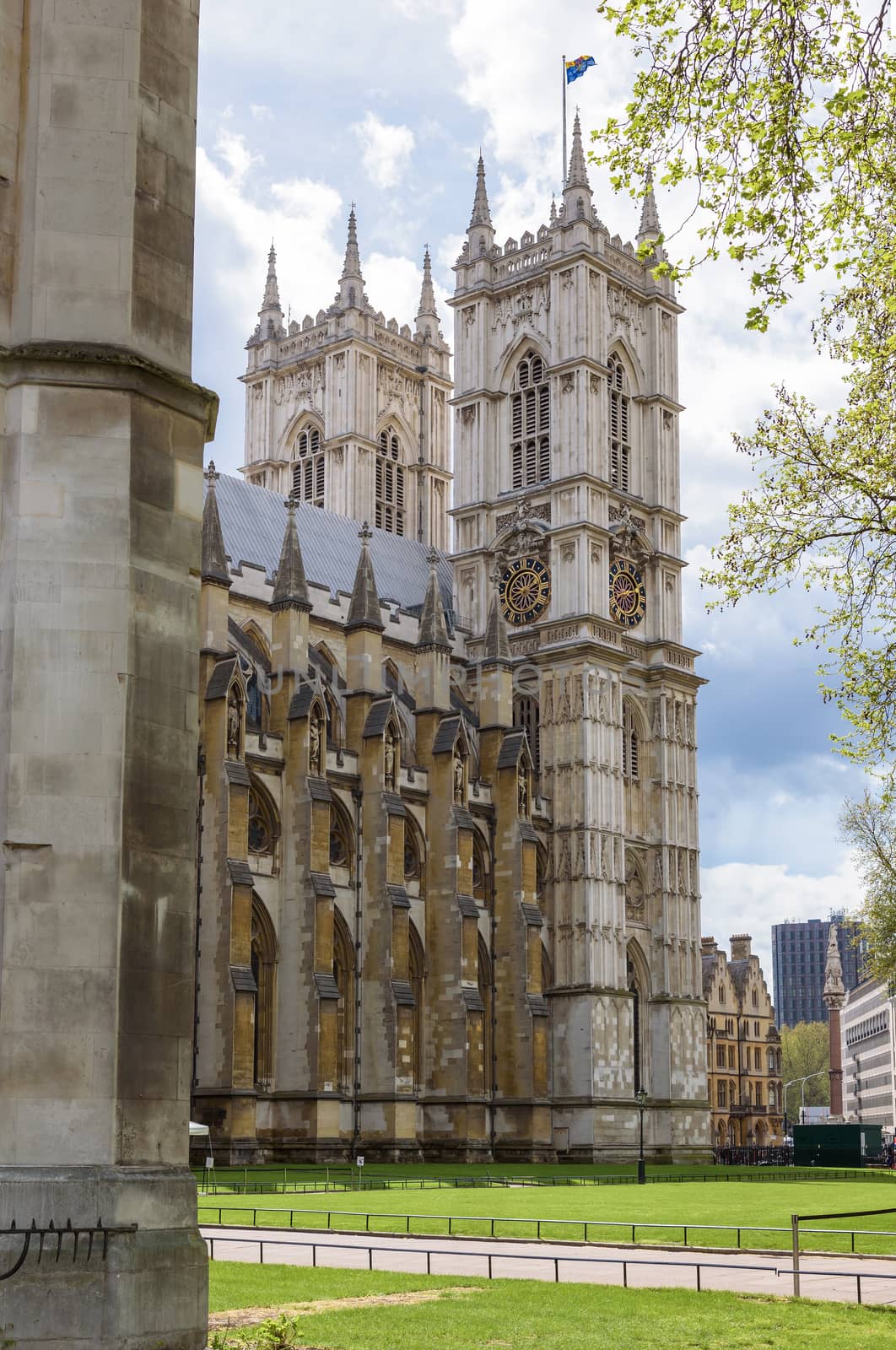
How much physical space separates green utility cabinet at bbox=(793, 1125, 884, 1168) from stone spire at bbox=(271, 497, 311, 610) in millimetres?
32575

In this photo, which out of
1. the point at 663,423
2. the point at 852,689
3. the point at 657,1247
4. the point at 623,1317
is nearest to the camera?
the point at 623,1317

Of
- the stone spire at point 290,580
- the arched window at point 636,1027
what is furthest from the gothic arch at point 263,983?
the arched window at point 636,1027

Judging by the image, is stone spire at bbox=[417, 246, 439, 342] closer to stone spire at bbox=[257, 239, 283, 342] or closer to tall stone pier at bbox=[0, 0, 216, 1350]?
stone spire at bbox=[257, 239, 283, 342]

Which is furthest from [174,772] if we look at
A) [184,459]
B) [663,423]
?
[663,423]

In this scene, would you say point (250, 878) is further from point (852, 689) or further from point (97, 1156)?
point (97, 1156)

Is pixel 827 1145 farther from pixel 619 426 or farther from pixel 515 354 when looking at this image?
pixel 515 354

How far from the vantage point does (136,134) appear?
48.8 feet

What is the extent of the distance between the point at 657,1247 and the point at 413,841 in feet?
111

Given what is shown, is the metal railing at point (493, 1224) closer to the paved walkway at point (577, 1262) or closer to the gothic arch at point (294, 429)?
the paved walkway at point (577, 1262)

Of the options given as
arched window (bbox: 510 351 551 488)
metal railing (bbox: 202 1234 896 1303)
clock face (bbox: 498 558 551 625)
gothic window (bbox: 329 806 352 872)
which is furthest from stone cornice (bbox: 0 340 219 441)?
arched window (bbox: 510 351 551 488)

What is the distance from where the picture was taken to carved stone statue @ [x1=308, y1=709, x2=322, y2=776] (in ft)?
171

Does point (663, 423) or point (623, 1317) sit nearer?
point (623, 1317)

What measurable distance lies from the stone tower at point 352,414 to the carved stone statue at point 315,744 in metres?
25.1

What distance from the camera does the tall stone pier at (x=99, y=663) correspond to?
1302 centimetres
